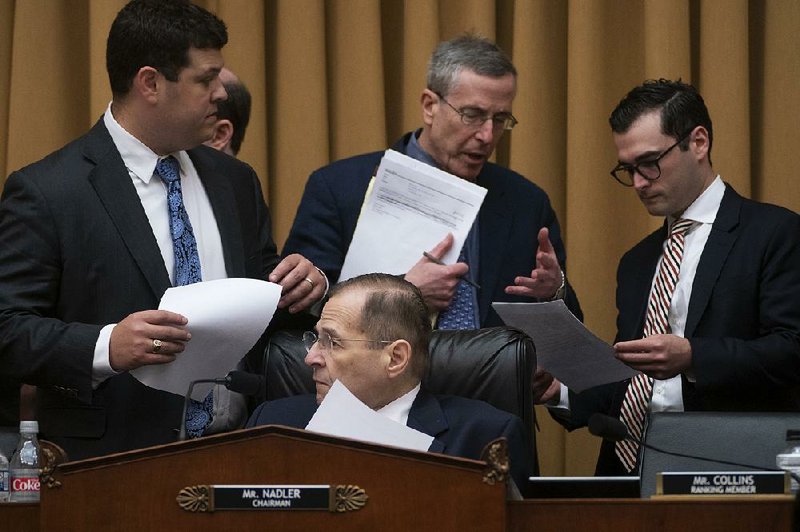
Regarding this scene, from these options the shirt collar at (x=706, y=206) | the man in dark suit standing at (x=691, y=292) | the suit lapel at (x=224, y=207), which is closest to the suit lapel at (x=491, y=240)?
the man in dark suit standing at (x=691, y=292)

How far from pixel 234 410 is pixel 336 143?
1.79 m

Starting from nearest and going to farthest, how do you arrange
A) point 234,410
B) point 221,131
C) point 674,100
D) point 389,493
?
point 389,493 → point 234,410 → point 674,100 → point 221,131

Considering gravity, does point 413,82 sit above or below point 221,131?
above

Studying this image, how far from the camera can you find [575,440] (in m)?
4.61

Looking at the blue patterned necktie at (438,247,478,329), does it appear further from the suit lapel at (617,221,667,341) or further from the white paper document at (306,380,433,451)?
the white paper document at (306,380,433,451)

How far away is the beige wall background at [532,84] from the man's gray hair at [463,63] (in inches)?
36.0

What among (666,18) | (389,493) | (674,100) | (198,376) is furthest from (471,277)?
(389,493)

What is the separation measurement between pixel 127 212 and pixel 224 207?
0.31 meters

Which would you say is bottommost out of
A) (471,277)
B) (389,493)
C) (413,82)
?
(389,493)

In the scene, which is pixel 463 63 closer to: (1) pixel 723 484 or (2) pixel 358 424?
(2) pixel 358 424

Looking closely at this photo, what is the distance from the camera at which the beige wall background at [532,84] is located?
464 cm

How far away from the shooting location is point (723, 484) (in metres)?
2.09

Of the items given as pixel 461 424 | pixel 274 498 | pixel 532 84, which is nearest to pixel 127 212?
pixel 461 424

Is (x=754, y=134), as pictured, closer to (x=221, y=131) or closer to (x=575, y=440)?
(x=575, y=440)
